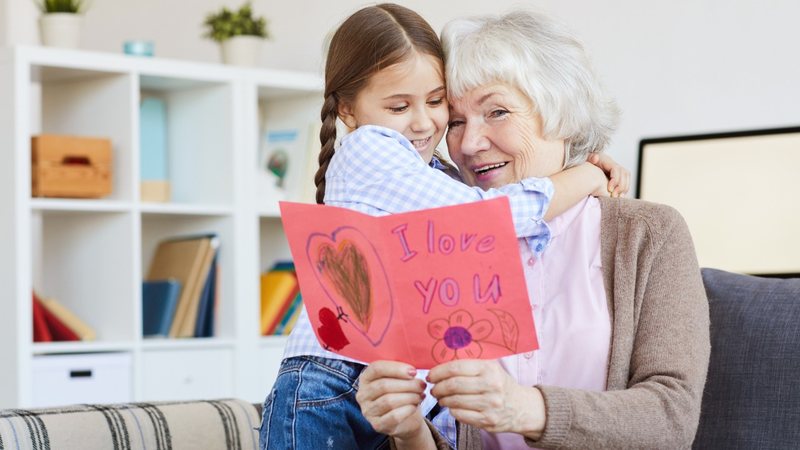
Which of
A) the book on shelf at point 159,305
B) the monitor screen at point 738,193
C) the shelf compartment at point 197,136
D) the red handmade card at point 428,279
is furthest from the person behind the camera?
the shelf compartment at point 197,136

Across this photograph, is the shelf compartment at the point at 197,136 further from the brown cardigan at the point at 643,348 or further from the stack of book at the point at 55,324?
the brown cardigan at the point at 643,348

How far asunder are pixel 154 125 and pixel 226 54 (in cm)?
35

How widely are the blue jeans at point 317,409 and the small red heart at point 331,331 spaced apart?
0.19 meters

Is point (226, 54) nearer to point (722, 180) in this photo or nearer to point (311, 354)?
point (722, 180)

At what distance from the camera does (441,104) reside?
169 centimetres

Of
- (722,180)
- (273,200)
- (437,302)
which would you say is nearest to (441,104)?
(437,302)

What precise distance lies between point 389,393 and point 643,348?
14.7 inches

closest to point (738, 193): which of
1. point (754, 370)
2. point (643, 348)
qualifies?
point (754, 370)

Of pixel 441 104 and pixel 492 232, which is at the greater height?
pixel 441 104

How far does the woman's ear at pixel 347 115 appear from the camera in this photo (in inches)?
67.7

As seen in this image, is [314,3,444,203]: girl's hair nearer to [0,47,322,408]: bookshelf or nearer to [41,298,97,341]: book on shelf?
[0,47,322,408]: bookshelf

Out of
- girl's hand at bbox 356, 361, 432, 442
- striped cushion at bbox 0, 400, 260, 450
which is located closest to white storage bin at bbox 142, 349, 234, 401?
striped cushion at bbox 0, 400, 260, 450

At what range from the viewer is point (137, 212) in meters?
3.63

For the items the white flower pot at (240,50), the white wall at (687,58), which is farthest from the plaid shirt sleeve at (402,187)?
the white flower pot at (240,50)
